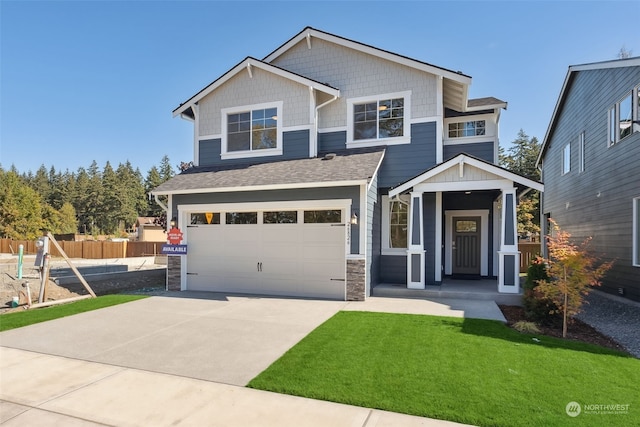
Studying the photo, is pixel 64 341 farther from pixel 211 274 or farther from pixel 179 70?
pixel 179 70

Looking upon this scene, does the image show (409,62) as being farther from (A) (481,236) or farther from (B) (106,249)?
(B) (106,249)

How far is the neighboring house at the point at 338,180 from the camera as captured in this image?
8.98 meters

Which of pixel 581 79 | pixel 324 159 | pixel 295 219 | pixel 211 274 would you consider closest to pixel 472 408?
pixel 295 219

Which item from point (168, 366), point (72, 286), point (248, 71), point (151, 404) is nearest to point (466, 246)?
point (248, 71)

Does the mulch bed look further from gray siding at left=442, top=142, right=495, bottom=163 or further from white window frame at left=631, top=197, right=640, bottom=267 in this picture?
gray siding at left=442, top=142, right=495, bottom=163

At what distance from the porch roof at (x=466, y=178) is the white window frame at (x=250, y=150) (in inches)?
164

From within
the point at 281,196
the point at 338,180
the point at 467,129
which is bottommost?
the point at 281,196

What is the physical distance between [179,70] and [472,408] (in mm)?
14225

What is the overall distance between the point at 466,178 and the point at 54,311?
10.1 metres

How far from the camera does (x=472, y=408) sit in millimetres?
3383

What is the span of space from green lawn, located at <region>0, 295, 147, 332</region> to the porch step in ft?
21.9

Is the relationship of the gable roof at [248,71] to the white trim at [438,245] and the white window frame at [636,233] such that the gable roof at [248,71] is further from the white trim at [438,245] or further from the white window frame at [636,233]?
the white window frame at [636,233]

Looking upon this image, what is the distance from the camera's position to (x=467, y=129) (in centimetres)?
1129

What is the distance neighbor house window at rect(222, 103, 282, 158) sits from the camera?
1100 centimetres
